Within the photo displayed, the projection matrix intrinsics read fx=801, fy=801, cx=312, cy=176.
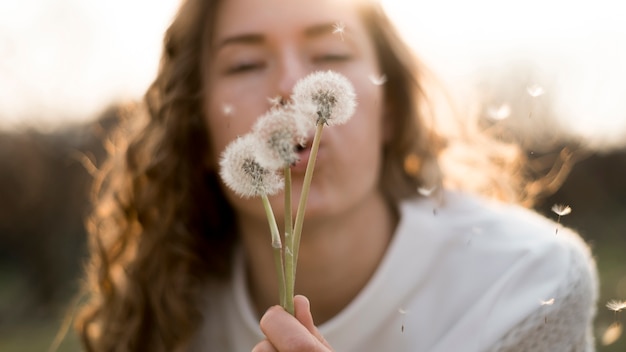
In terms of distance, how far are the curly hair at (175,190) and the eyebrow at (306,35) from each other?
0.74 feet

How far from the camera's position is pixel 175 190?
2.38 meters

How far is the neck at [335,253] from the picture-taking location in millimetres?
2082

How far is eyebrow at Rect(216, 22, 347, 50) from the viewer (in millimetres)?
1917

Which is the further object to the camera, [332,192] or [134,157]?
[134,157]

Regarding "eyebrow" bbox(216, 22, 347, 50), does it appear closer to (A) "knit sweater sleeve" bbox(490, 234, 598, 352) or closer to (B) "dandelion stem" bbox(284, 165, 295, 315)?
(A) "knit sweater sleeve" bbox(490, 234, 598, 352)

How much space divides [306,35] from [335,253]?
58cm

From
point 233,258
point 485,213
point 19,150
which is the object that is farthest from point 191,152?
point 19,150

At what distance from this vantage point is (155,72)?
239cm

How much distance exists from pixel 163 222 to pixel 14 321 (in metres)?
7.13

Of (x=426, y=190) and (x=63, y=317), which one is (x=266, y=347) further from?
(x=63, y=317)

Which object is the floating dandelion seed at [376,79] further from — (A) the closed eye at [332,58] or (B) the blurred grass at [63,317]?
(B) the blurred grass at [63,317]

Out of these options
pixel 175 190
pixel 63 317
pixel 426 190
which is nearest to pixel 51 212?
pixel 63 317

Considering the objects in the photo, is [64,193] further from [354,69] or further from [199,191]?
[354,69]

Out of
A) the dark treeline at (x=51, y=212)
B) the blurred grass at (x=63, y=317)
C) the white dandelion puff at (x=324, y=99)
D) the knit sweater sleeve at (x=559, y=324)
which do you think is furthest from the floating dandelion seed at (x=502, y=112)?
the dark treeline at (x=51, y=212)
